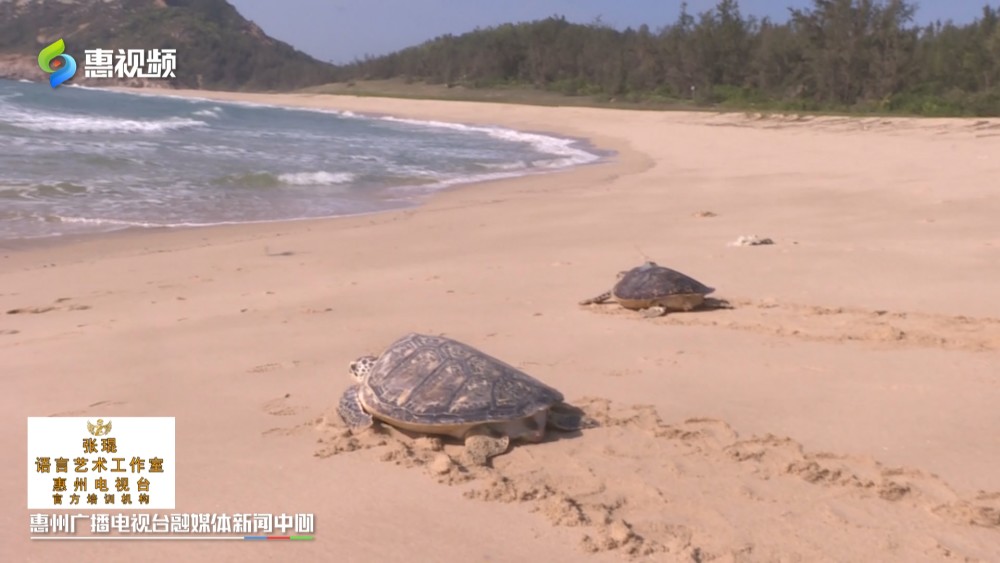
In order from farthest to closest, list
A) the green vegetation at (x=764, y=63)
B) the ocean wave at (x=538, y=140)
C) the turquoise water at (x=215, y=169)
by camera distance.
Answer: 1. the green vegetation at (x=764, y=63)
2. the ocean wave at (x=538, y=140)
3. the turquoise water at (x=215, y=169)

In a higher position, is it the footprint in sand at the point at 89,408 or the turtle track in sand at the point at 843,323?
the turtle track in sand at the point at 843,323

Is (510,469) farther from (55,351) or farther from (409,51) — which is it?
(409,51)

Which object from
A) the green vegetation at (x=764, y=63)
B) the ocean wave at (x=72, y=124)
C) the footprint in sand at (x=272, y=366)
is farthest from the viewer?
the green vegetation at (x=764, y=63)

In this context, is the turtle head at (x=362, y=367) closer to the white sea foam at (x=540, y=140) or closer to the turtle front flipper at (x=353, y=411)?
the turtle front flipper at (x=353, y=411)

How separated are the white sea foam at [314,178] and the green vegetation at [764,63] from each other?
20.4 m

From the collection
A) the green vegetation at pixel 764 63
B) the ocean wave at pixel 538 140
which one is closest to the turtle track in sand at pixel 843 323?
the ocean wave at pixel 538 140

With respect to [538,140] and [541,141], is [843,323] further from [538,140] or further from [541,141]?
[538,140]

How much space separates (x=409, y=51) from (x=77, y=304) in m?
77.2

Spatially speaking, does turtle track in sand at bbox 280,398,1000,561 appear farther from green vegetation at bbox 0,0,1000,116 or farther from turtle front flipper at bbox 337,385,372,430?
green vegetation at bbox 0,0,1000,116

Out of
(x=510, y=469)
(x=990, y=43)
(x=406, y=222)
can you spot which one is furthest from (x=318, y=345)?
(x=990, y=43)

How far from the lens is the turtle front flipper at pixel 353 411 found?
3920 millimetres

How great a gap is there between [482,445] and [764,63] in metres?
42.9

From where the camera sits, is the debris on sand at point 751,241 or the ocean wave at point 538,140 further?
the ocean wave at point 538,140

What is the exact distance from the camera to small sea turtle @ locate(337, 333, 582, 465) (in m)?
3.78
